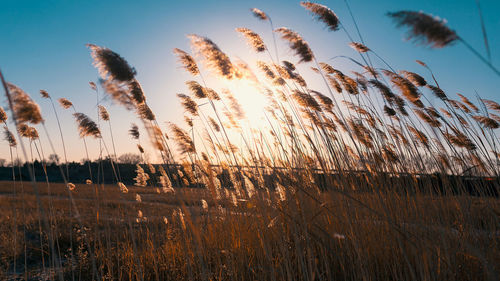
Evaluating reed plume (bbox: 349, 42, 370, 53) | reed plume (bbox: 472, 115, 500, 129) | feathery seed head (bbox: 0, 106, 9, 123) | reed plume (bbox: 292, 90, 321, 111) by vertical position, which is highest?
reed plume (bbox: 349, 42, 370, 53)

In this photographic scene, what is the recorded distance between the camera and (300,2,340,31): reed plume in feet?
9.03

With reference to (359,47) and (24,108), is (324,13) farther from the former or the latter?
(24,108)

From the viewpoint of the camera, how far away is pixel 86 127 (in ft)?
9.12

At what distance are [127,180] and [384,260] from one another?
3327 centimetres

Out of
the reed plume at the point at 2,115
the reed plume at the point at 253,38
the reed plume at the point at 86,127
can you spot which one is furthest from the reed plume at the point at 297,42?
the reed plume at the point at 2,115

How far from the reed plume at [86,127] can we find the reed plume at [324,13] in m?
2.34

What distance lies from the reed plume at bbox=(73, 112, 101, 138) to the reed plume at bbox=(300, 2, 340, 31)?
234 centimetres

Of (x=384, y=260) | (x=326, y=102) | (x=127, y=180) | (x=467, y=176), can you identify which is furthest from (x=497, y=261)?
(x=127, y=180)

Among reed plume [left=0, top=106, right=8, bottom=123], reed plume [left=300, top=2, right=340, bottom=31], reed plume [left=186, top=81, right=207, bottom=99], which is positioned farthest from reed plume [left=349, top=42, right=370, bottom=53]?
reed plume [left=0, top=106, right=8, bottom=123]

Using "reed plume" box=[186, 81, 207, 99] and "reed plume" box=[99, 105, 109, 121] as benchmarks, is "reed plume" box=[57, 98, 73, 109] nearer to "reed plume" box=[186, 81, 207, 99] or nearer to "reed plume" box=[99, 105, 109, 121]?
"reed plume" box=[99, 105, 109, 121]

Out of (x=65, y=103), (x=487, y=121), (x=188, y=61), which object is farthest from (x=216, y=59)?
(x=487, y=121)

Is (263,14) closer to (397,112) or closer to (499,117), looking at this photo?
(397,112)

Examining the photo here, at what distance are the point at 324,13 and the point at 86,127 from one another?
2570 millimetres

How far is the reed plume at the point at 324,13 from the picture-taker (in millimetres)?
2752
